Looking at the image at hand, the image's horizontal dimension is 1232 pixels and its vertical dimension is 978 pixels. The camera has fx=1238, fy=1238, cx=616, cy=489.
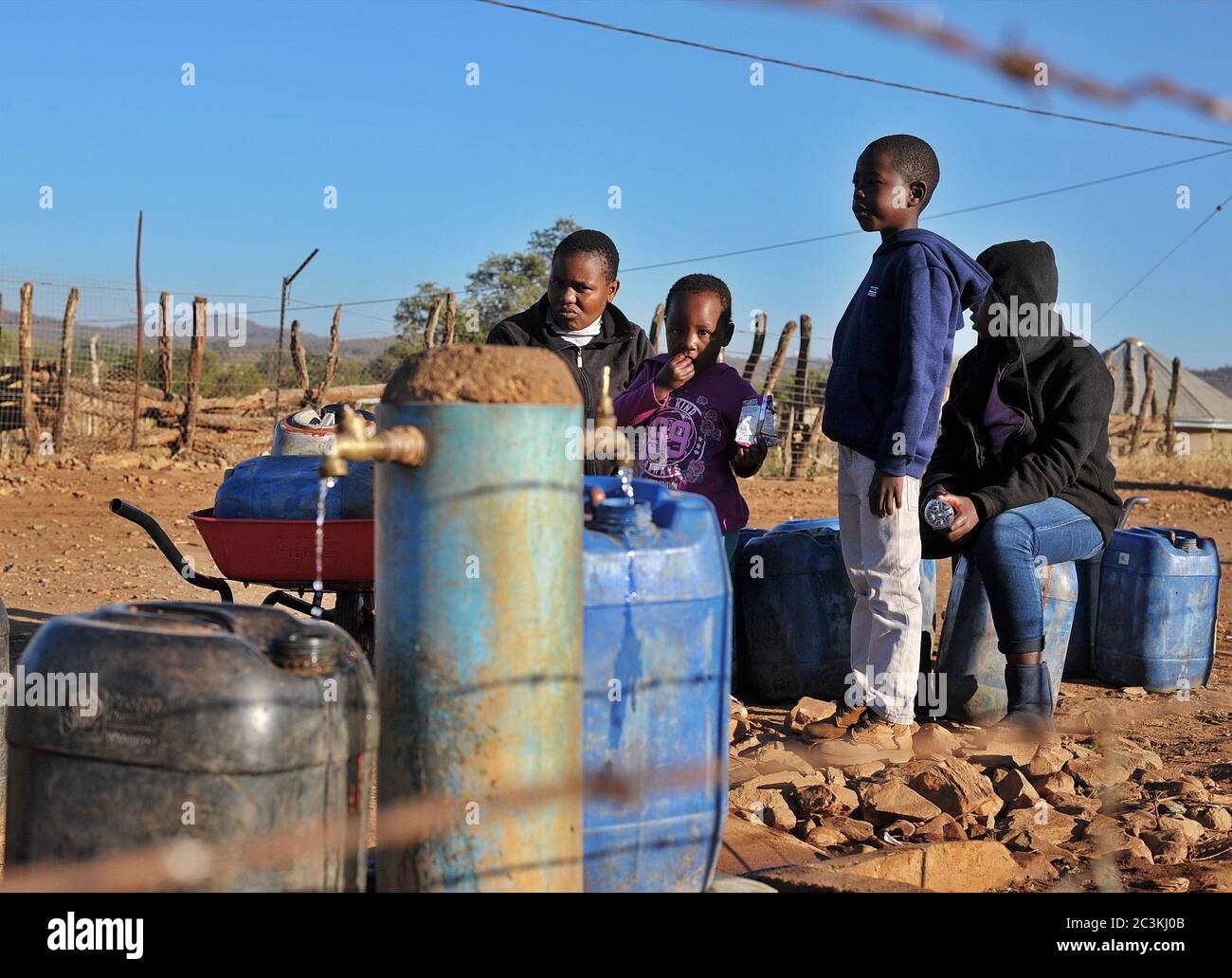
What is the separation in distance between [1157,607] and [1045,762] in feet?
5.93

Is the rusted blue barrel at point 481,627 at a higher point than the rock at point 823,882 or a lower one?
higher

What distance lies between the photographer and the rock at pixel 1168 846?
10.9 feet

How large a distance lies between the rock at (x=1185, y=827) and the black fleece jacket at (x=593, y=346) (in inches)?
79.2

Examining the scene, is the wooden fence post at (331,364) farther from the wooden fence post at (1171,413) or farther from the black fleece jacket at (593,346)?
the wooden fence post at (1171,413)

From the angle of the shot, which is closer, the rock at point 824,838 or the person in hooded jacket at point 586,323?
the rock at point 824,838

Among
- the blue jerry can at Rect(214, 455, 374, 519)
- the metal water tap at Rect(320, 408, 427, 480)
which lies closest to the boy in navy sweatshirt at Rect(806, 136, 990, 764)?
the blue jerry can at Rect(214, 455, 374, 519)

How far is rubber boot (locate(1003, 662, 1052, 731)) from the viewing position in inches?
165

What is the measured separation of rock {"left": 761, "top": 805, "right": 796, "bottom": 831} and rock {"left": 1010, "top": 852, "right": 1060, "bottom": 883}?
0.59m

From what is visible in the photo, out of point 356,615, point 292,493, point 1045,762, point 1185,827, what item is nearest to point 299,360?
point 356,615

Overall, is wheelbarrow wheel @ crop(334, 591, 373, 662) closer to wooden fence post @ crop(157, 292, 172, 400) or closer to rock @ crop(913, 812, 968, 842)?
rock @ crop(913, 812, 968, 842)

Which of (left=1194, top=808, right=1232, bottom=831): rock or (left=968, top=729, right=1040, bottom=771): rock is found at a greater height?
(left=968, top=729, right=1040, bottom=771): rock

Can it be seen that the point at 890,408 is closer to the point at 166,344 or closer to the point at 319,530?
the point at 319,530

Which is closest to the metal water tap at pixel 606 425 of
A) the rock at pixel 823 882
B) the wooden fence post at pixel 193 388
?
the rock at pixel 823 882
